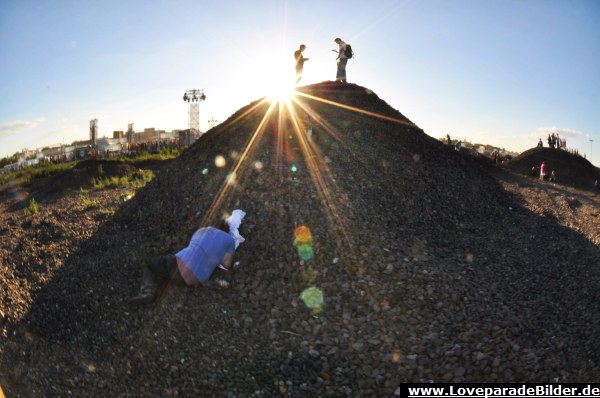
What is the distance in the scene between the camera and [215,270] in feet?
25.0

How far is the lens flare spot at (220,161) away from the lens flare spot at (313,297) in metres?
4.91

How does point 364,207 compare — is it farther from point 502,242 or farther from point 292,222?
point 502,242

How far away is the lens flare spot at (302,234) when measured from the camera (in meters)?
8.00

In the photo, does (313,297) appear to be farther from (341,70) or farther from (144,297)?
(341,70)

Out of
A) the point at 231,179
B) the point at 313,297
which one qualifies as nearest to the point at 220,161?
the point at 231,179

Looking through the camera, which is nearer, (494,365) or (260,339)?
(494,365)

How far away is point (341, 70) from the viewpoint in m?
13.7

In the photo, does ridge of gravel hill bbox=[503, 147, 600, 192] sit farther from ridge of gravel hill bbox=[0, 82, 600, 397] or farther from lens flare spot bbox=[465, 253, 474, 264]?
lens flare spot bbox=[465, 253, 474, 264]

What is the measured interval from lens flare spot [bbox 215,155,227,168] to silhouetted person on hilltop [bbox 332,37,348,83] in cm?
497

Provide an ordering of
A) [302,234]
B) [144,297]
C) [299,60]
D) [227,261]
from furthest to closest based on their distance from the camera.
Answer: [299,60]
[302,234]
[227,261]
[144,297]

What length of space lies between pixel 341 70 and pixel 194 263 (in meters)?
8.68

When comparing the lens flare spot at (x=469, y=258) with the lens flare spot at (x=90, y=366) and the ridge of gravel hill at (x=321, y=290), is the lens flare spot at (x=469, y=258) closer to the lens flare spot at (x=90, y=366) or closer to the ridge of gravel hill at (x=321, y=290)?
the ridge of gravel hill at (x=321, y=290)

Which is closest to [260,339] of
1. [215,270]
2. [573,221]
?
[215,270]

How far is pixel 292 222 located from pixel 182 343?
10.2 ft
